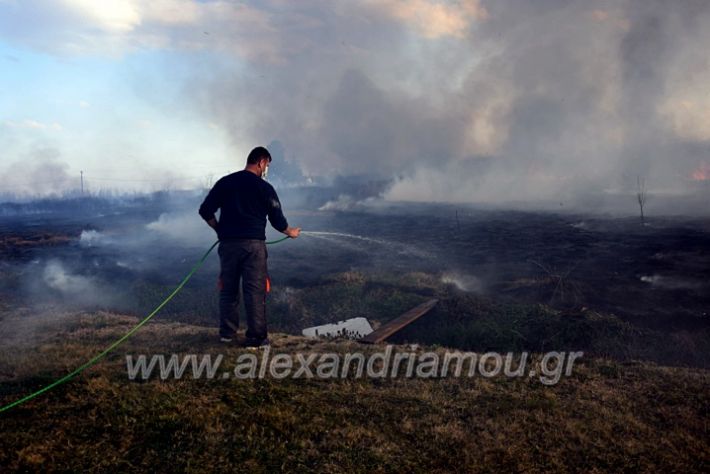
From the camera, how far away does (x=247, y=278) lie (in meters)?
6.56

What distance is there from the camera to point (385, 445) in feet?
13.5

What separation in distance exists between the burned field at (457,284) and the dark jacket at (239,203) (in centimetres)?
528

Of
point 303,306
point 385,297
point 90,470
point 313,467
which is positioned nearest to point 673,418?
point 313,467

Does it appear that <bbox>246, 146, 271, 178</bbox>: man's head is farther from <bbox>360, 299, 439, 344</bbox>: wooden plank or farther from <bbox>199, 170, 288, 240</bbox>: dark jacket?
<bbox>360, 299, 439, 344</bbox>: wooden plank

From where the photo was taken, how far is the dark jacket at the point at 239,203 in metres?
6.53

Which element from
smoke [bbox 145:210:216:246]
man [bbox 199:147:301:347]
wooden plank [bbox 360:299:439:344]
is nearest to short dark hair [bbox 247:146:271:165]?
man [bbox 199:147:301:347]

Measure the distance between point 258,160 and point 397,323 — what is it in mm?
5186

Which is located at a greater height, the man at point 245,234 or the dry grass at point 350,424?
the man at point 245,234

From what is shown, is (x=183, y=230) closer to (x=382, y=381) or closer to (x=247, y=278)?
(x=247, y=278)

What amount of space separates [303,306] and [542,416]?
363 inches

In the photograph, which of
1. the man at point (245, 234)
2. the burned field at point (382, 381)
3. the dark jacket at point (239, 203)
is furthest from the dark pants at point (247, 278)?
the burned field at point (382, 381)

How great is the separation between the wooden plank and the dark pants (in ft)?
7.88

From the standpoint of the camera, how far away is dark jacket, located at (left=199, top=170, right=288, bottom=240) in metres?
6.53

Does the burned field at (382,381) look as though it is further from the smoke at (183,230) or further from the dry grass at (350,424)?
the smoke at (183,230)
